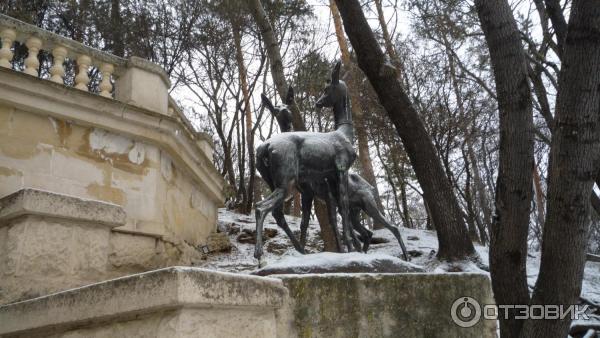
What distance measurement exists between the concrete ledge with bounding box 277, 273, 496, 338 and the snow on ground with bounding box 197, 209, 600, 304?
3.90 m

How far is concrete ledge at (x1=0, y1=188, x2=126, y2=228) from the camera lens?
2.83 m

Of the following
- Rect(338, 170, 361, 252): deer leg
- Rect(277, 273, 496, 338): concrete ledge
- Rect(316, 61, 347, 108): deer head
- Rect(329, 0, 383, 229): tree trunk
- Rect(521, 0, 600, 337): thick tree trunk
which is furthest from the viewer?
Rect(329, 0, 383, 229): tree trunk

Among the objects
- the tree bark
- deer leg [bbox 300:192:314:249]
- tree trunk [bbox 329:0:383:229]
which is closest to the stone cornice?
deer leg [bbox 300:192:314:249]

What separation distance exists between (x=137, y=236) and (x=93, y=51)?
2.73 meters

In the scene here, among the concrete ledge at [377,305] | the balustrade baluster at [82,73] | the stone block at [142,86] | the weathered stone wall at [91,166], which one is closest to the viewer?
the concrete ledge at [377,305]

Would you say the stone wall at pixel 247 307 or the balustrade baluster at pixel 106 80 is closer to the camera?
the stone wall at pixel 247 307

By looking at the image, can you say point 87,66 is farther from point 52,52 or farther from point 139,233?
point 139,233

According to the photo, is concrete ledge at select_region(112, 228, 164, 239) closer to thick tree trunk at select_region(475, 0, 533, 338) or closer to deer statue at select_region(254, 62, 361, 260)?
deer statue at select_region(254, 62, 361, 260)

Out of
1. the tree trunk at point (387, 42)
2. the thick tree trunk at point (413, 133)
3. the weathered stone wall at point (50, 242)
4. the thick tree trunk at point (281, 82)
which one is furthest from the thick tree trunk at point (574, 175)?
the tree trunk at point (387, 42)

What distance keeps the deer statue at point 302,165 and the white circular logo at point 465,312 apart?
92 cm

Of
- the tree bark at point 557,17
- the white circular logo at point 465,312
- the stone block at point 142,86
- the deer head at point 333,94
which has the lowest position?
the white circular logo at point 465,312

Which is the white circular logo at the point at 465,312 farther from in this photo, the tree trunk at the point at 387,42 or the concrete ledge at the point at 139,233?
the tree trunk at the point at 387,42

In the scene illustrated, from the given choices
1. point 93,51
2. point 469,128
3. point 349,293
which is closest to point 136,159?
point 93,51

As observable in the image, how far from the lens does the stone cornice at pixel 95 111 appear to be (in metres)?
6.23
